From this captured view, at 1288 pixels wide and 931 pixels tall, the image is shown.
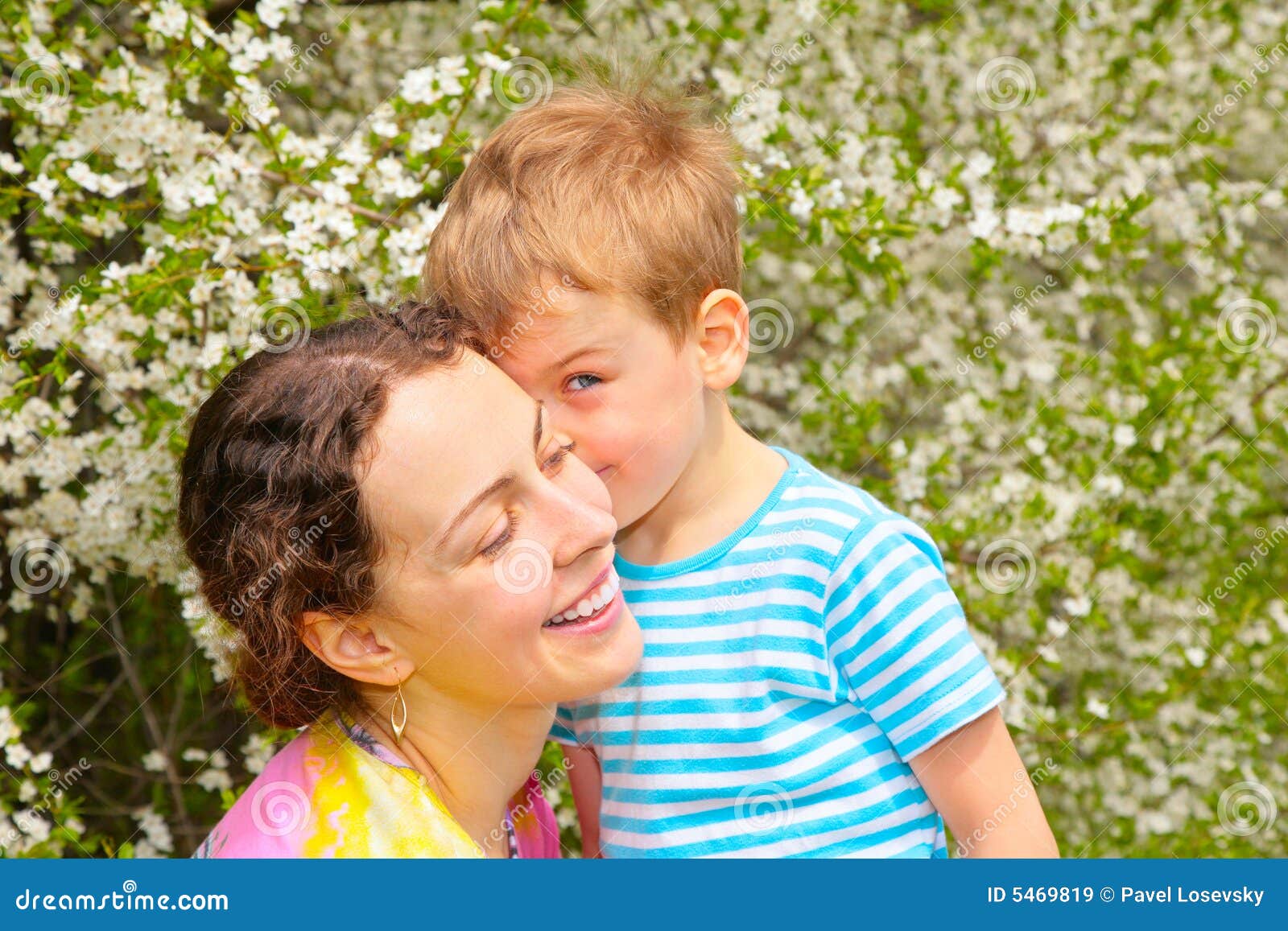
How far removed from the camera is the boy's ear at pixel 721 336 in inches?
67.2

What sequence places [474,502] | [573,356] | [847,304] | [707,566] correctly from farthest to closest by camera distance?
[847,304], [707,566], [573,356], [474,502]

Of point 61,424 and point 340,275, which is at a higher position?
point 340,275

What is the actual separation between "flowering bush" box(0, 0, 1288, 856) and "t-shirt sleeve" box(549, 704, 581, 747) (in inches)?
21.9

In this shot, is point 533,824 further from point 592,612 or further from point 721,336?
point 721,336

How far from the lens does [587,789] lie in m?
2.02

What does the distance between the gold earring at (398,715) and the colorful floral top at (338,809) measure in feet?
0.09

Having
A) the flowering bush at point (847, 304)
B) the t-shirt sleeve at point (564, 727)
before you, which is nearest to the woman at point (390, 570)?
the t-shirt sleeve at point (564, 727)

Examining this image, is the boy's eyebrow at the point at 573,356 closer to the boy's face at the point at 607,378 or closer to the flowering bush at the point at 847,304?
the boy's face at the point at 607,378

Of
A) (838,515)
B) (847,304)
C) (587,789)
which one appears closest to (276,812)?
(587,789)

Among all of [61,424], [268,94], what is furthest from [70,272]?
[268,94]

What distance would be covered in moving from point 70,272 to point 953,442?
2169mm

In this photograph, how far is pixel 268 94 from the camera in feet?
7.77

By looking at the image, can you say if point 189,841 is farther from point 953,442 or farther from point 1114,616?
point 1114,616

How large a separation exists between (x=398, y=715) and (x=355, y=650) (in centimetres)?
12
